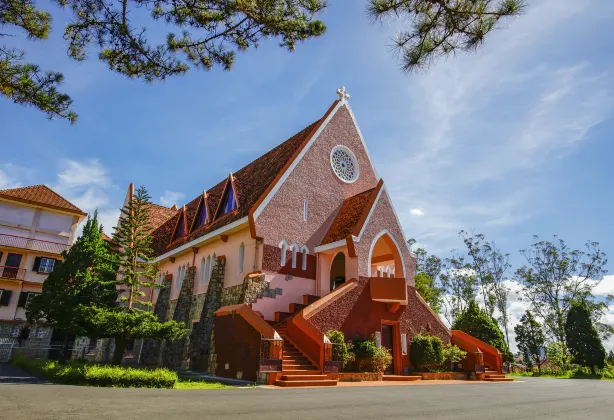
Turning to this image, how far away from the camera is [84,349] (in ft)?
79.8

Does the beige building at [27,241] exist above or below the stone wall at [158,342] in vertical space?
above

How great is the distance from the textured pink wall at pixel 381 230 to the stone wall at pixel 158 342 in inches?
347

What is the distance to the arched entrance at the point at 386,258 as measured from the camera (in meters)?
18.0

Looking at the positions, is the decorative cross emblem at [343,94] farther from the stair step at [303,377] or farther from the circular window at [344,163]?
the stair step at [303,377]

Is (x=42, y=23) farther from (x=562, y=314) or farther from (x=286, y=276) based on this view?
(x=562, y=314)

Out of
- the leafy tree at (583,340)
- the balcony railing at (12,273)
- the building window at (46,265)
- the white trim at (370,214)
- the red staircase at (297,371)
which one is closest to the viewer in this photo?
the red staircase at (297,371)

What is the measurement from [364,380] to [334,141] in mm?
11676

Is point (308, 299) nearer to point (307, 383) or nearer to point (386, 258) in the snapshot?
point (307, 383)

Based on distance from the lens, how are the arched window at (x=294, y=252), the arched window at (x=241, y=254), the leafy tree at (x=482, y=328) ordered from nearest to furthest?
the arched window at (x=241, y=254), the arched window at (x=294, y=252), the leafy tree at (x=482, y=328)

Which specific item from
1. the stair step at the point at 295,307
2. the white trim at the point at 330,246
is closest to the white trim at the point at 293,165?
the white trim at the point at 330,246

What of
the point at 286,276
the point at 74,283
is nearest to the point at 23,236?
the point at 74,283

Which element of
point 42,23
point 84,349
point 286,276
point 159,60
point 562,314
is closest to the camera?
point 42,23

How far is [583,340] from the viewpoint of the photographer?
2880 cm

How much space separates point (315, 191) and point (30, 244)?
2298cm
